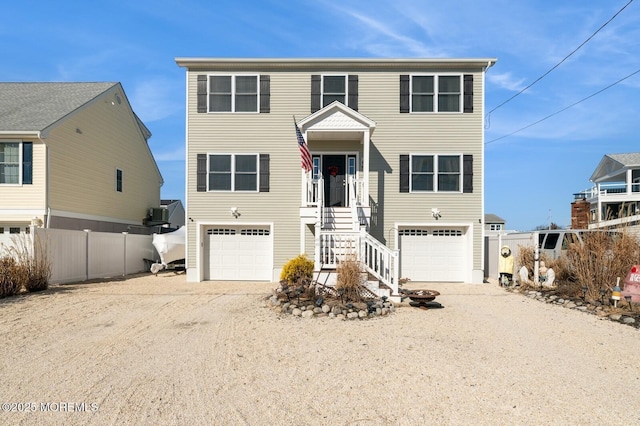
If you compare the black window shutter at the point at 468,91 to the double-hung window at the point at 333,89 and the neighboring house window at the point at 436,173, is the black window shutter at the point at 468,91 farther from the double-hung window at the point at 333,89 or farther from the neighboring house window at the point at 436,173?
the double-hung window at the point at 333,89

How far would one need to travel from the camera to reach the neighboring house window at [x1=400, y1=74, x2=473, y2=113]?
1455cm

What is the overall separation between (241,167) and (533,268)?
10.7 metres

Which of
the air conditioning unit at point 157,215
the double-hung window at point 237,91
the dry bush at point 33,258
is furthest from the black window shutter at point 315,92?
the air conditioning unit at point 157,215

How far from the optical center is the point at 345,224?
42.5ft

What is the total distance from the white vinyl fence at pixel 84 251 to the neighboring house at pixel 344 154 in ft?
12.4

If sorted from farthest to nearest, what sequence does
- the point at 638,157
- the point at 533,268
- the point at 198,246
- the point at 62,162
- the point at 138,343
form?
1. the point at 638,157
2. the point at 62,162
3. the point at 198,246
4. the point at 533,268
5. the point at 138,343

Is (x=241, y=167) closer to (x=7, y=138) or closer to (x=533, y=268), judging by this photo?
(x=7, y=138)

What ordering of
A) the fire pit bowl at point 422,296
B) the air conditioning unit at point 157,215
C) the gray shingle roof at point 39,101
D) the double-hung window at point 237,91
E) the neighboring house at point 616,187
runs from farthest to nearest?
1. the neighboring house at point 616,187
2. the air conditioning unit at point 157,215
3. the gray shingle roof at point 39,101
4. the double-hung window at point 237,91
5. the fire pit bowl at point 422,296

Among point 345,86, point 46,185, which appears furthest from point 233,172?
point 46,185

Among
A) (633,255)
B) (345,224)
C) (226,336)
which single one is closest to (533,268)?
(633,255)

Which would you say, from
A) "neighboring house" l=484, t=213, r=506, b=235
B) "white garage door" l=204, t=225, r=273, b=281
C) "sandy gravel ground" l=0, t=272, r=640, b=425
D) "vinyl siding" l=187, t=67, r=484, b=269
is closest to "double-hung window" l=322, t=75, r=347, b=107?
"vinyl siding" l=187, t=67, r=484, b=269

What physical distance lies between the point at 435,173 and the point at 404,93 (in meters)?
3.21

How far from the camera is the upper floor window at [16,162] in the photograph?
1470cm

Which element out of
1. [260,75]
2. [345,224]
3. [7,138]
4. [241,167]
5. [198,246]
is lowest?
[198,246]
